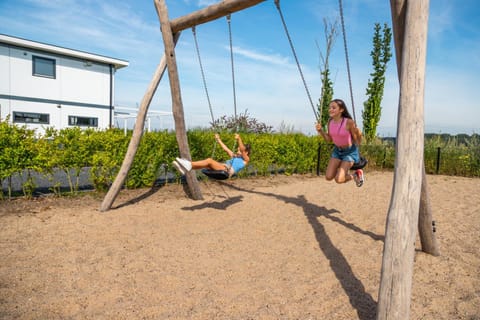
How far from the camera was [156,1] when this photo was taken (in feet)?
18.4

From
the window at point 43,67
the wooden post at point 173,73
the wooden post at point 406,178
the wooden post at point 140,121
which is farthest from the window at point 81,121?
the wooden post at point 406,178

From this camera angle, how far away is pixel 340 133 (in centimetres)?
465

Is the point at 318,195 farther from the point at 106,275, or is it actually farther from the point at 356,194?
the point at 106,275

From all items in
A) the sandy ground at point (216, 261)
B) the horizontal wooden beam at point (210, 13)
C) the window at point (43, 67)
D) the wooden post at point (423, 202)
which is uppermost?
the window at point (43, 67)

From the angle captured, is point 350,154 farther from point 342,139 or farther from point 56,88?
point 56,88

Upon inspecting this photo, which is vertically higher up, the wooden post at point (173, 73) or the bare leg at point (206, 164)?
the wooden post at point (173, 73)

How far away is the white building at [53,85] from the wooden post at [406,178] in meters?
17.5

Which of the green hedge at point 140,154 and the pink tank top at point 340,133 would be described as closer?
the pink tank top at point 340,133

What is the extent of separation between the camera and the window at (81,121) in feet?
61.8

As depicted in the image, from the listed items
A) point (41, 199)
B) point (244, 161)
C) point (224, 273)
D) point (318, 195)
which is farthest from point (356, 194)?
point (41, 199)

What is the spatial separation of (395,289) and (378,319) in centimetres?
26

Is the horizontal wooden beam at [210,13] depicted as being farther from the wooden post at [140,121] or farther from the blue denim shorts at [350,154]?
the blue denim shorts at [350,154]

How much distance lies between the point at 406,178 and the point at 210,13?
12.7 feet

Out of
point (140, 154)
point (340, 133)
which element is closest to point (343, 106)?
point (340, 133)
